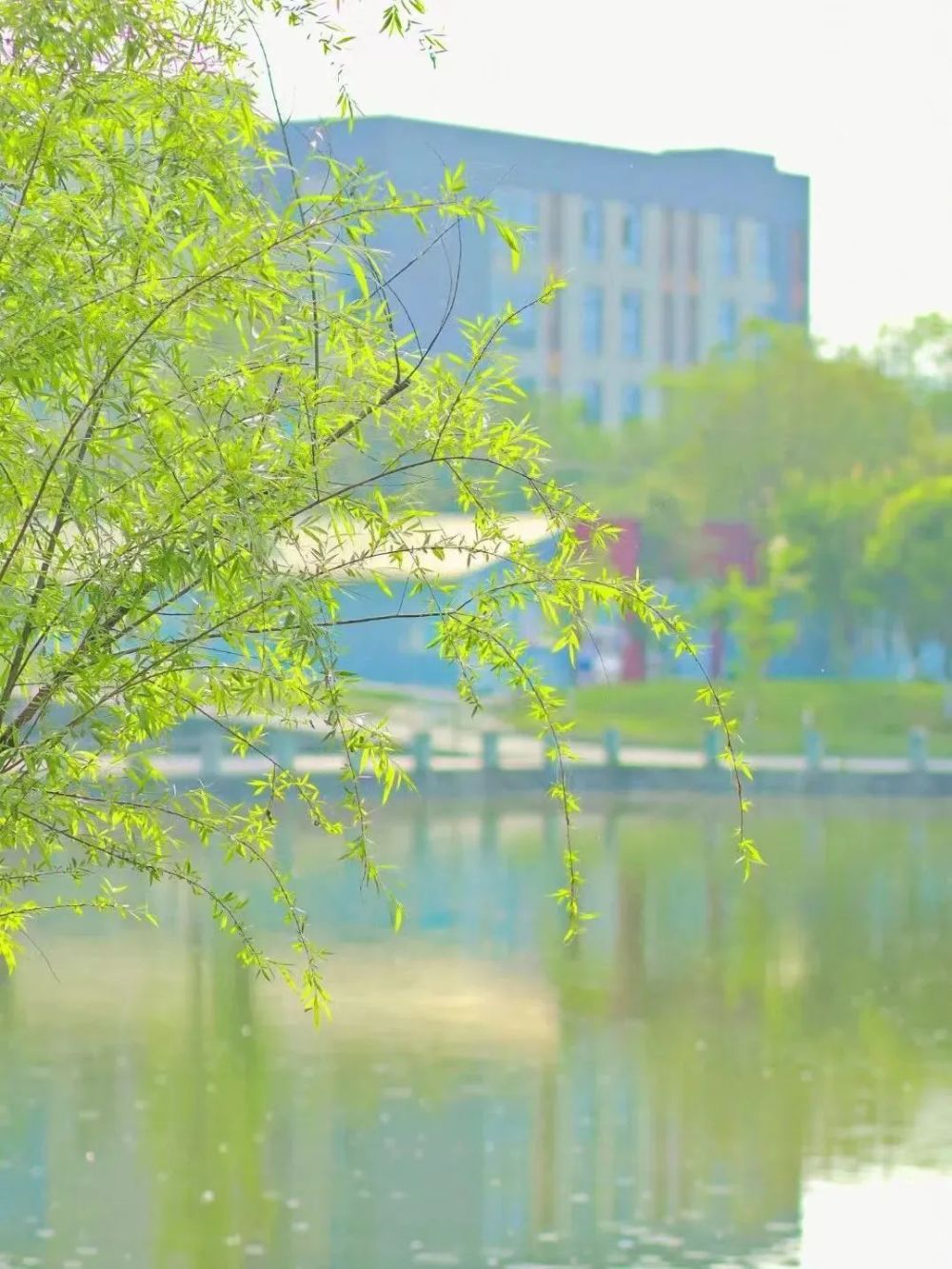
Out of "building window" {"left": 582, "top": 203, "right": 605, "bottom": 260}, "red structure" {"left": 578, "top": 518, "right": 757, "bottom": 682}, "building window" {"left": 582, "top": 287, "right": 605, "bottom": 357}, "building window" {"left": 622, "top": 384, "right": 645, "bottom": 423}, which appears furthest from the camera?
"building window" {"left": 582, "top": 203, "right": 605, "bottom": 260}

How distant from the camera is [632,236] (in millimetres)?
31906

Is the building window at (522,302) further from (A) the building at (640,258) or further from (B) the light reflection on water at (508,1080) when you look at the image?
(B) the light reflection on water at (508,1080)

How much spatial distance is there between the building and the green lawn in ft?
17.8

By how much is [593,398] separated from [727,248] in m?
2.94

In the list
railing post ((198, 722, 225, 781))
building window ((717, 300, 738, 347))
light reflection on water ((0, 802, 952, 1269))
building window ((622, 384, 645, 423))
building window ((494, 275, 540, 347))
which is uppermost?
building window ((717, 300, 738, 347))

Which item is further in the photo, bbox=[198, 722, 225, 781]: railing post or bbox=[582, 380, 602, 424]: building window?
bbox=[582, 380, 602, 424]: building window

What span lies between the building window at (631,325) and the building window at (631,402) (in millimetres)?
527

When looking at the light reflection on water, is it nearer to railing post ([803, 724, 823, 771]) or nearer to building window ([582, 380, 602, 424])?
railing post ([803, 724, 823, 771])

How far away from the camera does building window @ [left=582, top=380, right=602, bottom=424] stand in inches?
1211

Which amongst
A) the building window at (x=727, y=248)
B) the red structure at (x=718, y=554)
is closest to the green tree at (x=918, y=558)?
the red structure at (x=718, y=554)

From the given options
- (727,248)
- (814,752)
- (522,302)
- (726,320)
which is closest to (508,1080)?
(814,752)

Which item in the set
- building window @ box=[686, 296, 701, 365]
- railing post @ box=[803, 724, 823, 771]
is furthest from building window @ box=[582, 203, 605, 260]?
railing post @ box=[803, 724, 823, 771]

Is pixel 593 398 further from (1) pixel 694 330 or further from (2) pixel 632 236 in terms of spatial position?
(2) pixel 632 236

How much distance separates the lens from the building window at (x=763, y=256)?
105 feet
